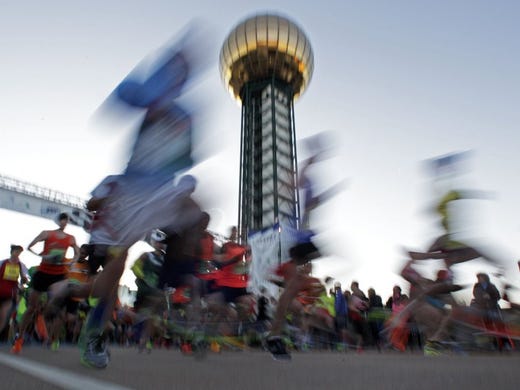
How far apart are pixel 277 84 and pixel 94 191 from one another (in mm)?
36501

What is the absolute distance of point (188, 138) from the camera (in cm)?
277

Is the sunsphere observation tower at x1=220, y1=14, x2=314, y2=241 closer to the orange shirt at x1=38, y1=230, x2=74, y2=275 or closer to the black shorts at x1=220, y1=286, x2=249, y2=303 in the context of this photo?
the black shorts at x1=220, y1=286, x2=249, y2=303

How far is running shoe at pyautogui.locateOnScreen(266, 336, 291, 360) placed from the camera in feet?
10.9

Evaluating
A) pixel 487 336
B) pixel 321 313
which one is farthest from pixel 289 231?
Result: pixel 321 313

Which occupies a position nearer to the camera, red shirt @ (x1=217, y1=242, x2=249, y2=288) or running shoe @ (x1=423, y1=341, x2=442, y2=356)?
running shoe @ (x1=423, y1=341, x2=442, y2=356)

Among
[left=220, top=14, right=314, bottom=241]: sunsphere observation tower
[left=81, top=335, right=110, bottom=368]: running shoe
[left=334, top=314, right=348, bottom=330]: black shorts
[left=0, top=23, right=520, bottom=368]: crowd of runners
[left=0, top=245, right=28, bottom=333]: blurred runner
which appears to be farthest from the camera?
[left=220, top=14, right=314, bottom=241]: sunsphere observation tower

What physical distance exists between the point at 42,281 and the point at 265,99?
3325 centimetres

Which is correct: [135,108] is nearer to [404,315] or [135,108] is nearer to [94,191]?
[94,191]

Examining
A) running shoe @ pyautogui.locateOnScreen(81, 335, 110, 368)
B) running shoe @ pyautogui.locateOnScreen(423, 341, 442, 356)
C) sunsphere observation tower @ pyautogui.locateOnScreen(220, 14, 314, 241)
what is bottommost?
running shoe @ pyautogui.locateOnScreen(81, 335, 110, 368)

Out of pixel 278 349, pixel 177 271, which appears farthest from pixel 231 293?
pixel 278 349

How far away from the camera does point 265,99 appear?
36500mm

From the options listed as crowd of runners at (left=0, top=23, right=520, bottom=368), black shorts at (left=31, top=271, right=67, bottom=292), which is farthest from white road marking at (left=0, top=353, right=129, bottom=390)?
black shorts at (left=31, top=271, right=67, bottom=292)

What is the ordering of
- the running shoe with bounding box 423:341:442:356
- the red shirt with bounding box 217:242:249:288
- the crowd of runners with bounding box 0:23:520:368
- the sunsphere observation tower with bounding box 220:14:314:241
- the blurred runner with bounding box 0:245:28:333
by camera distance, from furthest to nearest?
the sunsphere observation tower with bounding box 220:14:314:241
the red shirt with bounding box 217:242:249:288
the blurred runner with bounding box 0:245:28:333
the running shoe with bounding box 423:341:442:356
the crowd of runners with bounding box 0:23:520:368

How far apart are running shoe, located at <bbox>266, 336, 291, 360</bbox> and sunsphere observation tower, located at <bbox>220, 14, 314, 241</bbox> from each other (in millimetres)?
25007
